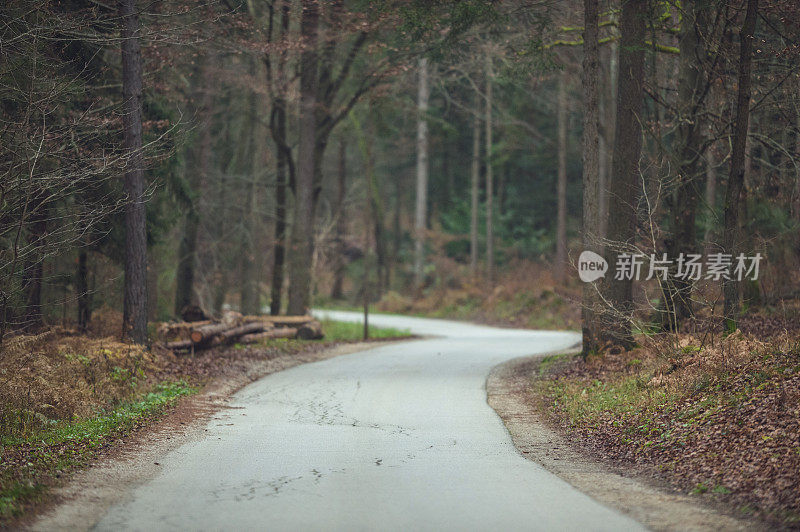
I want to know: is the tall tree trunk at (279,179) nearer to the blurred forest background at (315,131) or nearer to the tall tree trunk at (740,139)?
the blurred forest background at (315,131)

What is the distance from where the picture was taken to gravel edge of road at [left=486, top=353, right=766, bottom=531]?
6.39 metres

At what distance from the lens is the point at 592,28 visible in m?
16.1

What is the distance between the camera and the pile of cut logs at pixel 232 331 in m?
19.0

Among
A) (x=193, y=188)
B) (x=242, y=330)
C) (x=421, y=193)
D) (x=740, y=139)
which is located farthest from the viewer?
(x=421, y=193)

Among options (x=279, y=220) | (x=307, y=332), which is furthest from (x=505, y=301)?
(x=307, y=332)

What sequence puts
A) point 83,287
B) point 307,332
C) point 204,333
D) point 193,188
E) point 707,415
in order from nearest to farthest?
point 707,415 → point 83,287 → point 204,333 → point 307,332 → point 193,188

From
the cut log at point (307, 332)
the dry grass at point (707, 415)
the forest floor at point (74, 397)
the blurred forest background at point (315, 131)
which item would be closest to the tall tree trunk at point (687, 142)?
the blurred forest background at point (315, 131)

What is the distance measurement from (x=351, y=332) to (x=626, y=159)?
1551 centimetres

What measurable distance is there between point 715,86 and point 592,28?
3.13m

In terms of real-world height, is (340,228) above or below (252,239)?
above

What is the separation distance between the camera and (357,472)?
27.1 ft

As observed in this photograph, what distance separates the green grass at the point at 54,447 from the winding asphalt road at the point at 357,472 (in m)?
0.98

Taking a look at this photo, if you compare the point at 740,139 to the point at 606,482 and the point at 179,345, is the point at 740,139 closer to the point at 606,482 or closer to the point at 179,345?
the point at 606,482

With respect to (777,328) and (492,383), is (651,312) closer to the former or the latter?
(777,328)
